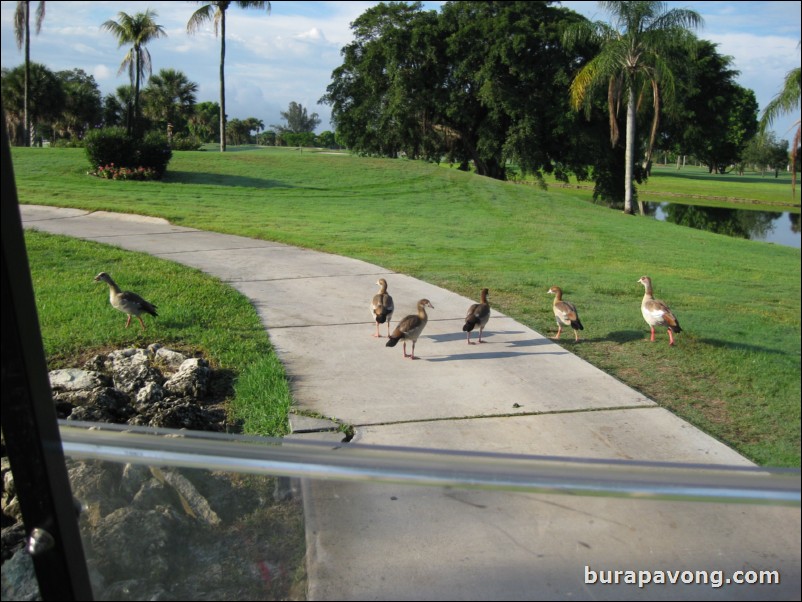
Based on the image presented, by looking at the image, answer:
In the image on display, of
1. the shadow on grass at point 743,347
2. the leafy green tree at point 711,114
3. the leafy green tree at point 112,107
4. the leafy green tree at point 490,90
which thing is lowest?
the shadow on grass at point 743,347

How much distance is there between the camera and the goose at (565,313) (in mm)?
4945

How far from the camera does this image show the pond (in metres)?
0.97

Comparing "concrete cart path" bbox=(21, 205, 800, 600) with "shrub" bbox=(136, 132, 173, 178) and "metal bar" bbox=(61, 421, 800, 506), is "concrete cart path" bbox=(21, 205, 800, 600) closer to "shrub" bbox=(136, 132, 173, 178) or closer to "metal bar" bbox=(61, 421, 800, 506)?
"metal bar" bbox=(61, 421, 800, 506)

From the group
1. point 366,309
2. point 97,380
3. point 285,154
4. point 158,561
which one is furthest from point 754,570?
point 285,154

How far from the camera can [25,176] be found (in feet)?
50.3

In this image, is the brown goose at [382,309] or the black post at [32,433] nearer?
the black post at [32,433]

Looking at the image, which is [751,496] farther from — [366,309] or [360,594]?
[366,309]

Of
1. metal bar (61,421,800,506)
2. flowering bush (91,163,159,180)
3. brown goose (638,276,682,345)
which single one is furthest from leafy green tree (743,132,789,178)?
flowering bush (91,163,159,180)

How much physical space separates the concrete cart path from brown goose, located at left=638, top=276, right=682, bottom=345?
251 mm

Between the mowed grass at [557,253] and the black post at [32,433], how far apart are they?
3.66 feet

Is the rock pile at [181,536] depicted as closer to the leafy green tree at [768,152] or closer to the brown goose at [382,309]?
the leafy green tree at [768,152]

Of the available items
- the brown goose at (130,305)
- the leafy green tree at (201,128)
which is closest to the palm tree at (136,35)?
the brown goose at (130,305)

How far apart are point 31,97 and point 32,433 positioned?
2683mm

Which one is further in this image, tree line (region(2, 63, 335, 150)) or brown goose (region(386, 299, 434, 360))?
brown goose (region(386, 299, 434, 360))
